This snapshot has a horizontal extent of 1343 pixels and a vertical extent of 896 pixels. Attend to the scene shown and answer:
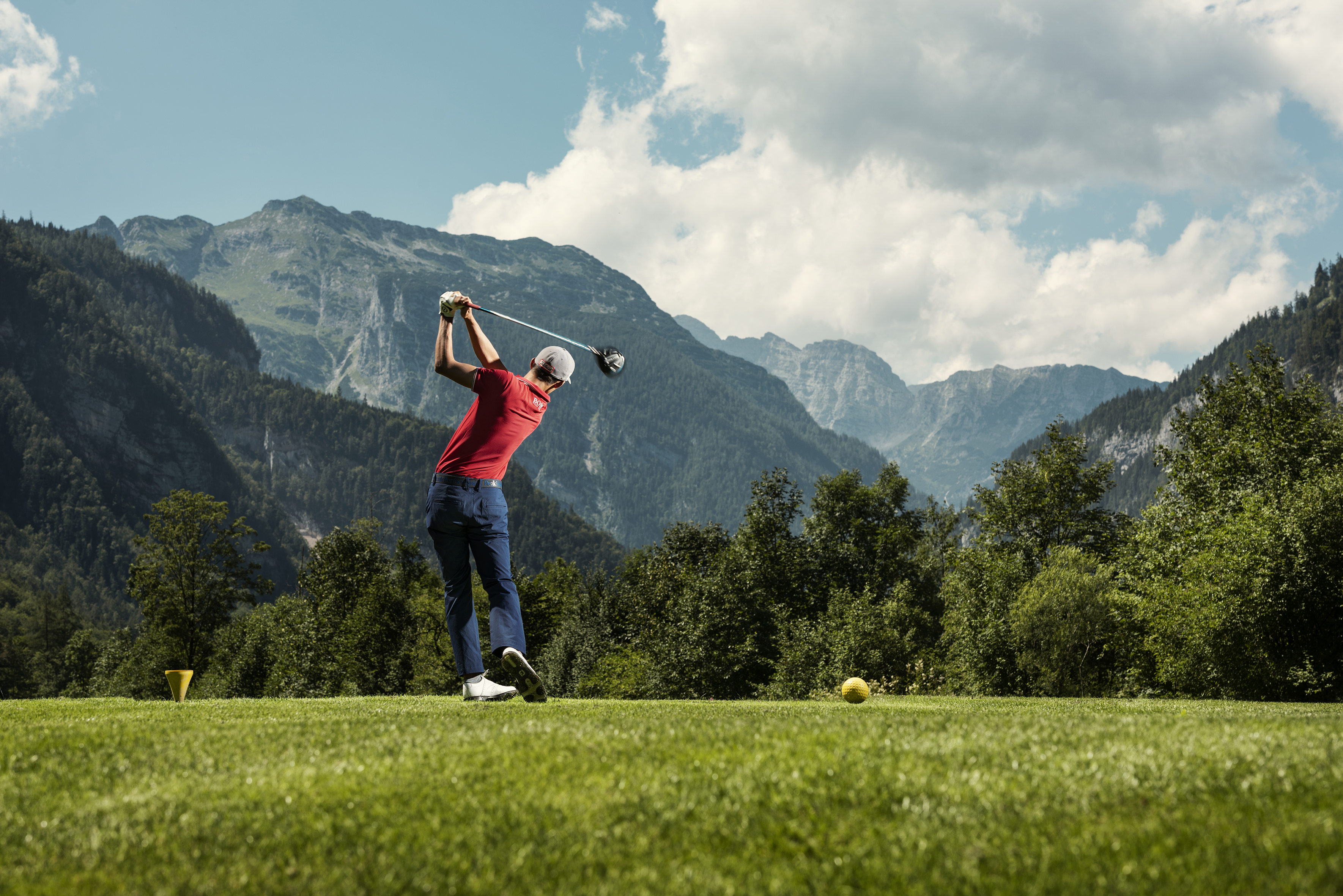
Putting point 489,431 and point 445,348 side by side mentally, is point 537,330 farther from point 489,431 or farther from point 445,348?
point 489,431

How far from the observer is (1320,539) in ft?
96.7

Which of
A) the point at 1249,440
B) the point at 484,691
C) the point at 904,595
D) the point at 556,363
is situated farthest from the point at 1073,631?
the point at 484,691

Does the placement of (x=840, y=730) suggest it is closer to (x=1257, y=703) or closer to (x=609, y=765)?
(x=609, y=765)

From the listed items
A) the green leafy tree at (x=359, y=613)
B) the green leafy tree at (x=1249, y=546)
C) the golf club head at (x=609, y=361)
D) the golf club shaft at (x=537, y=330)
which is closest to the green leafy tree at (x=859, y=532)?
the green leafy tree at (x=1249, y=546)

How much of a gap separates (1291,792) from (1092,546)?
55.0m

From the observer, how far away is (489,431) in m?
10.1

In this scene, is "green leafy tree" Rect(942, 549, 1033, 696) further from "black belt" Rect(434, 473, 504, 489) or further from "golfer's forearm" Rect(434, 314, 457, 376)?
"golfer's forearm" Rect(434, 314, 457, 376)

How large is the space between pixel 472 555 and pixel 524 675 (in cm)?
156


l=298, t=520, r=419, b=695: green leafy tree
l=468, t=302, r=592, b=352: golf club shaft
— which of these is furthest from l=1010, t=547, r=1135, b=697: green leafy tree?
l=298, t=520, r=419, b=695: green leafy tree

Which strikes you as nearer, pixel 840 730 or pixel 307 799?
pixel 307 799

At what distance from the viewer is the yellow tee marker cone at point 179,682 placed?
520 inches

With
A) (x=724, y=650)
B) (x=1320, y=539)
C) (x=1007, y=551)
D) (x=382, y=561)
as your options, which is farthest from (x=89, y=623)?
(x=1320, y=539)

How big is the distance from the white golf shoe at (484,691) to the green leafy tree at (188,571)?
51847 mm

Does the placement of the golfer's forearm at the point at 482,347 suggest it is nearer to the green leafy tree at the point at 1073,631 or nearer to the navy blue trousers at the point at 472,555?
the navy blue trousers at the point at 472,555
